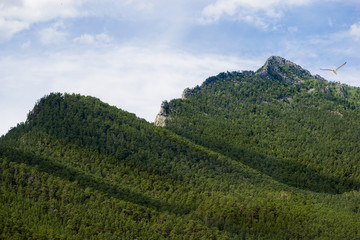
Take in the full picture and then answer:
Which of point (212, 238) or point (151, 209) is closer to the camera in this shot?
point (212, 238)

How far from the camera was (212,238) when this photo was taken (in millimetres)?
182375

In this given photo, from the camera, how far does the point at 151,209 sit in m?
199

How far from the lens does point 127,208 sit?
19375cm

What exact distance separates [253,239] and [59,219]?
260 feet

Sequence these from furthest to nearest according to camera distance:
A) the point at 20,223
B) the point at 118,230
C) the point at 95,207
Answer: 1. the point at 95,207
2. the point at 118,230
3. the point at 20,223

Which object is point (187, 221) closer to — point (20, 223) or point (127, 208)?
point (127, 208)

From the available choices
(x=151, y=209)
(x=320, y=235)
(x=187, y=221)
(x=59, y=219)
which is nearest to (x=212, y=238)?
(x=187, y=221)

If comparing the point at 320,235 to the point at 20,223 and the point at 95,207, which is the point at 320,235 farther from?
the point at 20,223

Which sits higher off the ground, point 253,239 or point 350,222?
point 350,222

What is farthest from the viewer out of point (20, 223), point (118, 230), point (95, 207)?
point (95, 207)

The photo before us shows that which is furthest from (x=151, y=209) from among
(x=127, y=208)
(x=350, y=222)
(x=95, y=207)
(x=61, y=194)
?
(x=350, y=222)

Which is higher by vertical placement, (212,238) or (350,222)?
(350,222)

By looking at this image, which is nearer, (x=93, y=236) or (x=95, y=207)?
(x=93, y=236)

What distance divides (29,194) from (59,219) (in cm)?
2166
